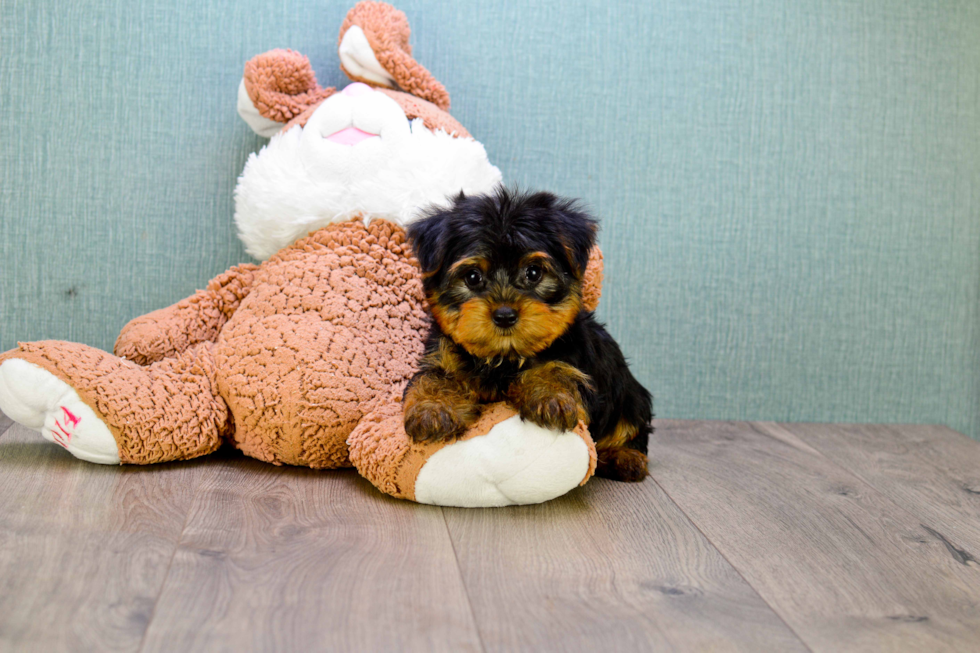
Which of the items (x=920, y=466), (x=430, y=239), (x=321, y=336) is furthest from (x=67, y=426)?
(x=920, y=466)

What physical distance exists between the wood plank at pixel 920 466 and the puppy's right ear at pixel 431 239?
54.7 inches

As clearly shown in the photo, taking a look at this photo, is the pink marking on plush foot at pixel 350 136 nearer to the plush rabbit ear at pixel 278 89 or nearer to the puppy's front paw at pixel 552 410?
the plush rabbit ear at pixel 278 89

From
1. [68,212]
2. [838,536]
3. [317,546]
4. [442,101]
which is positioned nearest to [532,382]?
[317,546]

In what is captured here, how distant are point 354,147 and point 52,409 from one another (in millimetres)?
1071

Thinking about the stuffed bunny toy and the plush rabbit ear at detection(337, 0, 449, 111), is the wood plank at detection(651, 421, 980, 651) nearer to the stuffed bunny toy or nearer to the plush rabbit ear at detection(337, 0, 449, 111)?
the stuffed bunny toy

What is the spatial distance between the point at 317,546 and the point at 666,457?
127 centimetres

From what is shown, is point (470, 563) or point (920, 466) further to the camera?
point (920, 466)

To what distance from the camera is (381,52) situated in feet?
8.21

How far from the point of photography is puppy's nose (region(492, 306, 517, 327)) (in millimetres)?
1779

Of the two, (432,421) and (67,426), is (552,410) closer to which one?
(432,421)

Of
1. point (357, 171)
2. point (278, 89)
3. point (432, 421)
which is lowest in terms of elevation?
point (432, 421)

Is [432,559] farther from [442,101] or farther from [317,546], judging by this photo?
[442,101]

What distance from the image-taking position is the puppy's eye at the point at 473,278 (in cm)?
186

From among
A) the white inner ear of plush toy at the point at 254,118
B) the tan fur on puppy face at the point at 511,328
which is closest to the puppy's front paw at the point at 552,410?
the tan fur on puppy face at the point at 511,328
